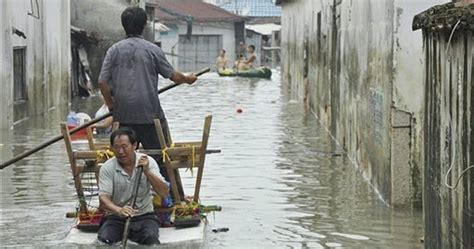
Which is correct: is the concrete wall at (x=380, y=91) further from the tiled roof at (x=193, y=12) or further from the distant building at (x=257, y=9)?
the distant building at (x=257, y=9)

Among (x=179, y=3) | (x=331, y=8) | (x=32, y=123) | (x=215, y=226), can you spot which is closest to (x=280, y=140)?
(x=331, y=8)

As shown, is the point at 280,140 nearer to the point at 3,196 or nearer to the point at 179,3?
the point at 3,196

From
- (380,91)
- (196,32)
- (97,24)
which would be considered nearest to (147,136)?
(380,91)

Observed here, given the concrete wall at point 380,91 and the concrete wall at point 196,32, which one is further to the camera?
the concrete wall at point 196,32

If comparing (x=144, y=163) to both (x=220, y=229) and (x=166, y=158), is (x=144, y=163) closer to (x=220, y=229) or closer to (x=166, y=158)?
(x=166, y=158)

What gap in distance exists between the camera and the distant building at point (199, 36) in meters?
59.2

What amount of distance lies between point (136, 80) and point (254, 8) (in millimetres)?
64525

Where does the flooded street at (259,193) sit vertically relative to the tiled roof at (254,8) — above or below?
below

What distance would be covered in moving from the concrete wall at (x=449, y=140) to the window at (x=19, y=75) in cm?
1510

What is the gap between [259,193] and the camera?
1316 centimetres

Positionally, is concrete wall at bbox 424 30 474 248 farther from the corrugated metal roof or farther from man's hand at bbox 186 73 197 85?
the corrugated metal roof

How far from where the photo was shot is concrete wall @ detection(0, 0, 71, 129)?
68.0 ft

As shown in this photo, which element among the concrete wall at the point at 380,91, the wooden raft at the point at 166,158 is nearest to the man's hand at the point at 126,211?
the wooden raft at the point at 166,158

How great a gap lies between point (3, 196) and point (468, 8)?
705cm
